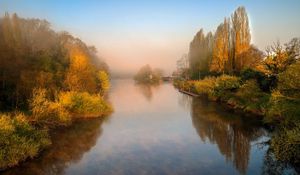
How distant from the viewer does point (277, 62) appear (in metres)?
28.4

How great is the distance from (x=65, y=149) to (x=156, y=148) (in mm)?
5314

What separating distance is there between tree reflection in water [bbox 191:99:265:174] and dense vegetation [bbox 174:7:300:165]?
1.55 m

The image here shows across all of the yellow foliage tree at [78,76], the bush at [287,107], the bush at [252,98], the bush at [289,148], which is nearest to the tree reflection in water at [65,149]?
the yellow foliage tree at [78,76]

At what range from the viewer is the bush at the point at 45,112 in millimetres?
20375

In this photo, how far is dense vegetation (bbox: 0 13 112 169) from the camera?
46.0 ft

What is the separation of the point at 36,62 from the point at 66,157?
13.9 meters

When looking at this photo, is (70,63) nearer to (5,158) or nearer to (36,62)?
(36,62)

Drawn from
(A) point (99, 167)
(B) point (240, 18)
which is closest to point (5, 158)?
(A) point (99, 167)

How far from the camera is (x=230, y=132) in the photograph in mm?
21297

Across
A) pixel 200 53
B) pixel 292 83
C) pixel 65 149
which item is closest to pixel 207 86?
pixel 200 53

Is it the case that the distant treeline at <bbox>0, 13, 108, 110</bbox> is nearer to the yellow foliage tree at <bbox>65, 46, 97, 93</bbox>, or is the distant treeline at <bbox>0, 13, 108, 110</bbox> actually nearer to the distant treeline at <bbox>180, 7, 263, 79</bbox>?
the yellow foliage tree at <bbox>65, 46, 97, 93</bbox>

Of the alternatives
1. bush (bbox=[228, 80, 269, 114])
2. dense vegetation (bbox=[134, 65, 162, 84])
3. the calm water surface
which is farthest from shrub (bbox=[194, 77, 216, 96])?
dense vegetation (bbox=[134, 65, 162, 84])

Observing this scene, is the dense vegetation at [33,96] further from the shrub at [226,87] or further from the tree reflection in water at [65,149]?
the shrub at [226,87]

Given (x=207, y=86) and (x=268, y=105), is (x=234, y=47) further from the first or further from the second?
(x=268, y=105)
